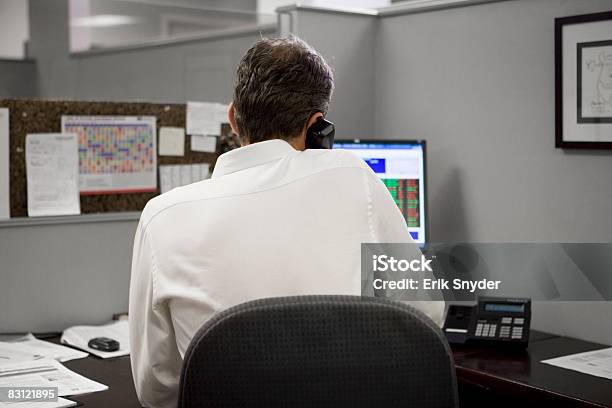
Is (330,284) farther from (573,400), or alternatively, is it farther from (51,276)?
(51,276)

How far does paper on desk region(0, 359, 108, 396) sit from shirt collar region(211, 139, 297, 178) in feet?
1.81

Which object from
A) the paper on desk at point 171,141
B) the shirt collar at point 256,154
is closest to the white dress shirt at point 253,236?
the shirt collar at point 256,154

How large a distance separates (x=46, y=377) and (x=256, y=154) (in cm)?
68

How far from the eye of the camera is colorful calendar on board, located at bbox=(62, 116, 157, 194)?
202cm

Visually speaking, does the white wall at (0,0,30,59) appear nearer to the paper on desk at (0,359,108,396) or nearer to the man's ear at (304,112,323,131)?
the paper on desk at (0,359,108,396)

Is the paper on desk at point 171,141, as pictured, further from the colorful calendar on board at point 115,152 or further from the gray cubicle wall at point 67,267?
the gray cubicle wall at point 67,267

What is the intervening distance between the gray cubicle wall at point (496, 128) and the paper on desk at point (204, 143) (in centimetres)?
50

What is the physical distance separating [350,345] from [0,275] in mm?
1222

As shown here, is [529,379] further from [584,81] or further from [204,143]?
[204,143]

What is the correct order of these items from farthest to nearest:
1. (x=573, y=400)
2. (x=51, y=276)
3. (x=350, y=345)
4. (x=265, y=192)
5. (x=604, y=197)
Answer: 1. (x=51, y=276)
2. (x=604, y=197)
3. (x=573, y=400)
4. (x=265, y=192)
5. (x=350, y=345)

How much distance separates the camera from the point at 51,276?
198 centimetres

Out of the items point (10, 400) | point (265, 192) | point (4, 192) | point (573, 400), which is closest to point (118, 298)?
point (4, 192)

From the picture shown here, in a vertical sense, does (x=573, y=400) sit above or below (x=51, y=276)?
below

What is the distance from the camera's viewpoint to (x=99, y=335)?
6.33 feet
